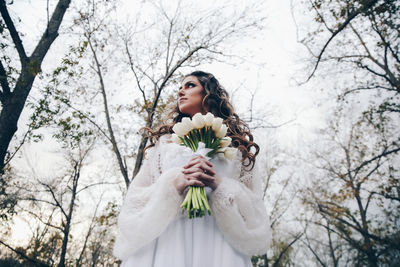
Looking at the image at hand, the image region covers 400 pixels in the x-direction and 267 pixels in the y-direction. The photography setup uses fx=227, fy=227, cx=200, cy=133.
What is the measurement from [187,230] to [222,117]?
140cm

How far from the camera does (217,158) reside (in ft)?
6.85

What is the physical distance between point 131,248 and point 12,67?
16.3ft

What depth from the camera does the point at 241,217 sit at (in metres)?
1.65

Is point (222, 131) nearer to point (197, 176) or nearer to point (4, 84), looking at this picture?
point (197, 176)

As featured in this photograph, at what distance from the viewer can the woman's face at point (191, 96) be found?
104 inches

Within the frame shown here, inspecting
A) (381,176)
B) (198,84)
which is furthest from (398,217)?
(198,84)

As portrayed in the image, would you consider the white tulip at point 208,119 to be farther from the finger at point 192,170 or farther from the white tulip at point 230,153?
the finger at point 192,170

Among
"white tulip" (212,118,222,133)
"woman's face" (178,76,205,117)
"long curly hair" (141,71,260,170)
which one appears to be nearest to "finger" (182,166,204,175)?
"white tulip" (212,118,222,133)

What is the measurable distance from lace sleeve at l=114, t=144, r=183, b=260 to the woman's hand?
0.06m

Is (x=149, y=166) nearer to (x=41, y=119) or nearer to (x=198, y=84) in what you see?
(x=198, y=84)

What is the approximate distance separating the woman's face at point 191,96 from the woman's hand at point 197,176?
100cm

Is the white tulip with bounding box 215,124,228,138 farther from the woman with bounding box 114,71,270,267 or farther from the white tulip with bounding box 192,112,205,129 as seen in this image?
the woman with bounding box 114,71,270,267

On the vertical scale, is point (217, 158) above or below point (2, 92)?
below

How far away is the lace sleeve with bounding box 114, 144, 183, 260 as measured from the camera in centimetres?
157
